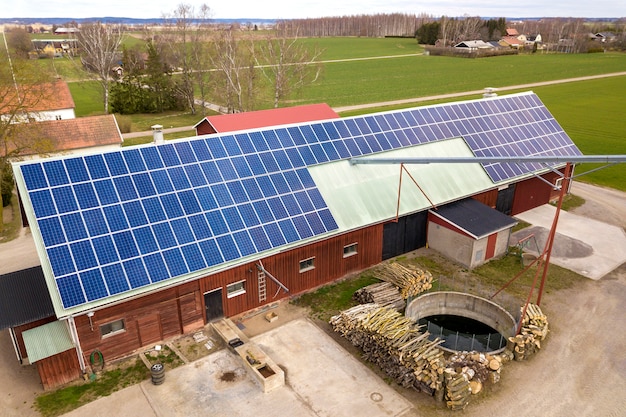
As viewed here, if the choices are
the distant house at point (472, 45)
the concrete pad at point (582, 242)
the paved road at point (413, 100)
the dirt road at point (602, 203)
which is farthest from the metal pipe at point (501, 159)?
the distant house at point (472, 45)

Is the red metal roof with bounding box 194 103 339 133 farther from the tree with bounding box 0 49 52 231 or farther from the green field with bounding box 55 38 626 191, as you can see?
the green field with bounding box 55 38 626 191

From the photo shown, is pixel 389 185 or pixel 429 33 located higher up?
pixel 429 33

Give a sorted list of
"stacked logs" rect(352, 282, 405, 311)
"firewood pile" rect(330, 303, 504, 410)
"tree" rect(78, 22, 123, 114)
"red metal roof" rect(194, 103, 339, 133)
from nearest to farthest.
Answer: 1. "firewood pile" rect(330, 303, 504, 410)
2. "stacked logs" rect(352, 282, 405, 311)
3. "red metal roof" rect(194, 103, 339, 133)
4. "tree" rect(78, 22, 123, 114)

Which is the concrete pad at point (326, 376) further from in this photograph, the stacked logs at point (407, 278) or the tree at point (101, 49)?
the tree at point (101, 49)

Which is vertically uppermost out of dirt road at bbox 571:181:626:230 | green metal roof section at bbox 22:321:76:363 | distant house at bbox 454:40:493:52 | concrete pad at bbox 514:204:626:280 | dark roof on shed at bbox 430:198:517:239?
distant house at bbox 454:40:493:52

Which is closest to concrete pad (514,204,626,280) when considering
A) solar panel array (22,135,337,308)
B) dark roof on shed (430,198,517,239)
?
dark roof on shed (430,198,517,239)

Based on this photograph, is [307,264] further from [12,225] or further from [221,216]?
[12,225]

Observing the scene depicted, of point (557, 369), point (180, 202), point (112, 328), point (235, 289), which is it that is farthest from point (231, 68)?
point (557, 369)
